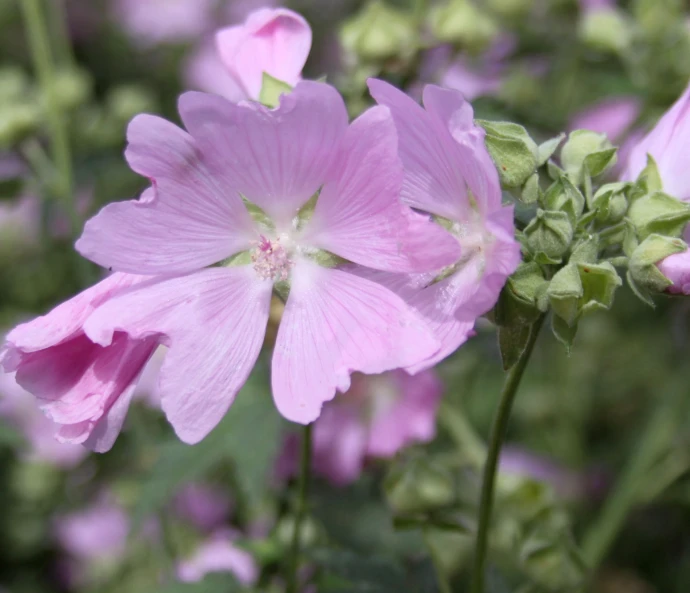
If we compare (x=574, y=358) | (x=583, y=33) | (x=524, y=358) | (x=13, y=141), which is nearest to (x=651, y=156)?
(x=524, y=358)

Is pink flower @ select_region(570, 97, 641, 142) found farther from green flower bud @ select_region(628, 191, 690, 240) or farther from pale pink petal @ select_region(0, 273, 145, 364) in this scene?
pale pink petal @ select_region(0, 273, 145, 364)

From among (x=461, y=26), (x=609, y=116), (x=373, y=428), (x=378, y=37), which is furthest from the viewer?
(x=609, y=116)

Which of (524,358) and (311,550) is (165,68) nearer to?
(311,550)

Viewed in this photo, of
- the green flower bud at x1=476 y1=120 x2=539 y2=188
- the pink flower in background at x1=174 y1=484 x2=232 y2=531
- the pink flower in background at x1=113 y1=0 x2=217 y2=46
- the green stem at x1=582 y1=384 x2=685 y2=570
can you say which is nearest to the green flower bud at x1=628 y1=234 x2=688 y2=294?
the green flower bud at x1=476 y1=120 x2=539 y2=188

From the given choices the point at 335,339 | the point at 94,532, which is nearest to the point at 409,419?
the point at 335,339

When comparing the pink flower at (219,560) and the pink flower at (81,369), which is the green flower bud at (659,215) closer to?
the pink flower at (81,369)

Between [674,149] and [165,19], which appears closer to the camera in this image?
[674,149]

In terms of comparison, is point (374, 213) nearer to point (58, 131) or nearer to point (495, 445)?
point (495, 445)
